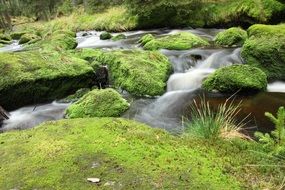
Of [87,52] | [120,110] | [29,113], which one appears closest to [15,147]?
[120,110]

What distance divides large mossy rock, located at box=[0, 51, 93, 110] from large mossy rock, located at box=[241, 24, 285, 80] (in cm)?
455

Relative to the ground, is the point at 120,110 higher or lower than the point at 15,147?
lower

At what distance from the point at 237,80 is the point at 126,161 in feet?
18.2

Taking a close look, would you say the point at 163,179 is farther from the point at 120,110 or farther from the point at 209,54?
the point at 209,54

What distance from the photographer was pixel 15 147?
4.40 metres

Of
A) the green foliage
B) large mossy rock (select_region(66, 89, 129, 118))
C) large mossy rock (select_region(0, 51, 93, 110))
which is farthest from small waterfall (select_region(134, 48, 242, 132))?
the green foliage

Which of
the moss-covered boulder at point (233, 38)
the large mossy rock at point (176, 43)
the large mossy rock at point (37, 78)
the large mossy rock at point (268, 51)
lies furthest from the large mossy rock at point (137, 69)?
the moss-covered boulder at point (233, 38)

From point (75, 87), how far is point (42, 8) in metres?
35.0

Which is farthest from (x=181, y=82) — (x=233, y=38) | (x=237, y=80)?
(x=233, y=38)

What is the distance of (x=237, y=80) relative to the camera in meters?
8.78

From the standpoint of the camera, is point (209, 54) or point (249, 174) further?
point (209, 54)

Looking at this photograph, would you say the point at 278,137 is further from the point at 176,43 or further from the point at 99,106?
the point at 176,43

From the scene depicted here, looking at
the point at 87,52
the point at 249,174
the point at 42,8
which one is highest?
the point at 249,174

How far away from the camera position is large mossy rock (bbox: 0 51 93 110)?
8961 mm
